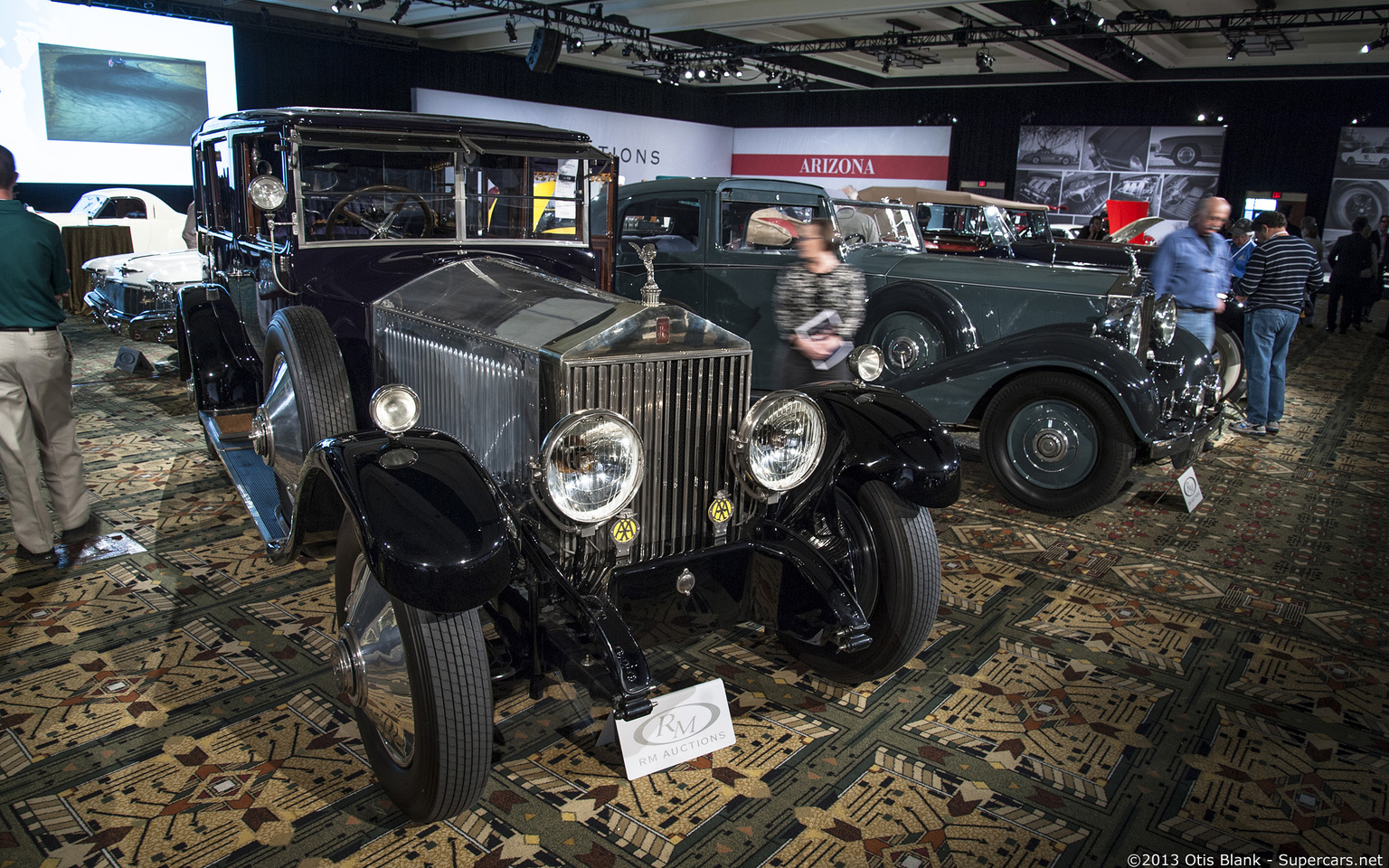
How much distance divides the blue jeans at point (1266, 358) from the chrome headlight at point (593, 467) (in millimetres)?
6013

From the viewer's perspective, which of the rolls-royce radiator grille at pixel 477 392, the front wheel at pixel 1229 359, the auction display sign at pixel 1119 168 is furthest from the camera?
the auction display sign at pixel 1119 168

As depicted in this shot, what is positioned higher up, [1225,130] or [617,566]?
[1225,130]

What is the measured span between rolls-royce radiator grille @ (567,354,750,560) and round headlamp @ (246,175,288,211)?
1697mm

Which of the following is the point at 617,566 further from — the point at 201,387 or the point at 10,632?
the point at 201,387

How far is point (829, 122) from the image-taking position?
764 inches

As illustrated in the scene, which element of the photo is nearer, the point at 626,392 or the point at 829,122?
the point at 626,392

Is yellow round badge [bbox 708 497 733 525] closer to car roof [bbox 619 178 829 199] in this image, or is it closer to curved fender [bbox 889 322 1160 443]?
curved fender [bbox 889 322 1160 443]

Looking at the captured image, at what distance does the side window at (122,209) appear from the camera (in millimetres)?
9844

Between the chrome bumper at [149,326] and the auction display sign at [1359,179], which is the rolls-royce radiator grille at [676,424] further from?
the auction display sign at [1359,179]

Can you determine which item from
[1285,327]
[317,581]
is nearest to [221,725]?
[317,581]

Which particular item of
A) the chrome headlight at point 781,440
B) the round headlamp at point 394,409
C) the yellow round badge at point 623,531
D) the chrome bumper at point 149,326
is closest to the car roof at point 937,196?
the chrome bumper at point 149,326

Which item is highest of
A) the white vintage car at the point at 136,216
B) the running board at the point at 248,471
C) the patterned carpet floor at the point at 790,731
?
the white vintage car at the point at 136,216

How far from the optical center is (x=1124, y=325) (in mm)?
4871

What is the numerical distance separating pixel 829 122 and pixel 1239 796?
18.9m
